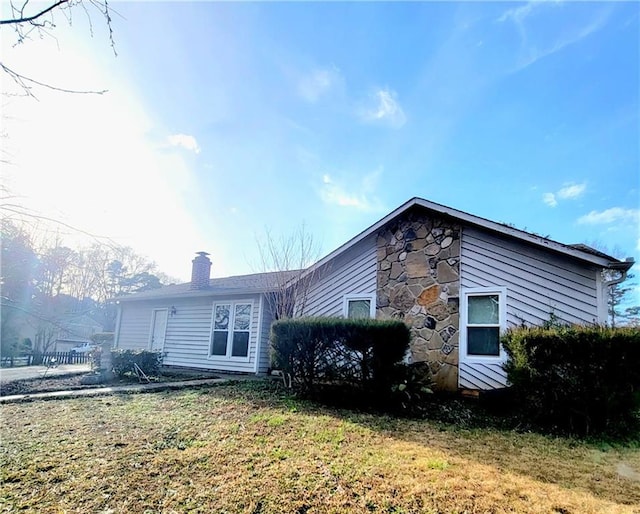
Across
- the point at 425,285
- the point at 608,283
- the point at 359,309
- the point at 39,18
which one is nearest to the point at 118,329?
the point at 359,309

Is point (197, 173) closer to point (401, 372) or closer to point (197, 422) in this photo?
point (197, 422)

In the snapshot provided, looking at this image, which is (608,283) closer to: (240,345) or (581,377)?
(581,377)

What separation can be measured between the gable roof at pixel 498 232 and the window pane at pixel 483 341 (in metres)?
1.93

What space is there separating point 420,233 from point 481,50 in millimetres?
4211

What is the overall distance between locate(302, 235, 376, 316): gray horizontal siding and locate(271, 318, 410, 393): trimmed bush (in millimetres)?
2862

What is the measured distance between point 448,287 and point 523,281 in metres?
1.48

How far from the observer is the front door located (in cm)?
Result: 1441

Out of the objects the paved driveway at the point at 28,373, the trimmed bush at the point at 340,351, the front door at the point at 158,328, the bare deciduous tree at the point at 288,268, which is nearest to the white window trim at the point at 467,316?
the trimmed bush at the point at 340,351

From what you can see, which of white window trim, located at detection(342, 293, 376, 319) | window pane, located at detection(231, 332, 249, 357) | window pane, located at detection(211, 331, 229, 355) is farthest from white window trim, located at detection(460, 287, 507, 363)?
window pane, located at detection(211, 331, 229, 355)

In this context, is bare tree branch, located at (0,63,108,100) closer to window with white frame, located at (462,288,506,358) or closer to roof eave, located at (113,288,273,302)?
window with white frame, located at (462,288,506,358)

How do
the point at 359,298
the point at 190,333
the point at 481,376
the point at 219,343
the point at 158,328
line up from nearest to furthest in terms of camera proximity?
the point at 481,376 < the point at 359,298 < the point at 219,343 < the point at 190,333 < the point at 158,328

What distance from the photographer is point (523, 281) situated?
7.25 metres

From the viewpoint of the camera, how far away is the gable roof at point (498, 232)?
6320 millimetres

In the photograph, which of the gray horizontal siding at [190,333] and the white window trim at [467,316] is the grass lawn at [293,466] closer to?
the white window trim at [467,316]
